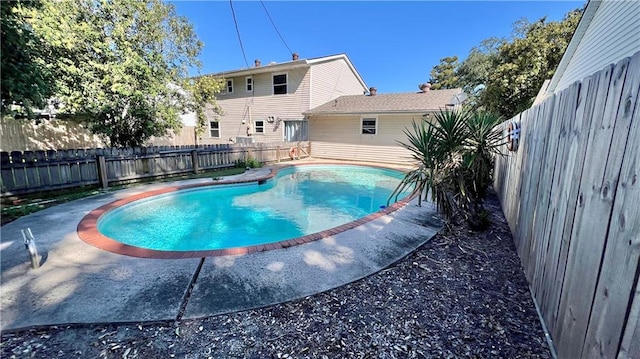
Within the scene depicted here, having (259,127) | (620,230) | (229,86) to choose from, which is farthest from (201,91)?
(620,230)

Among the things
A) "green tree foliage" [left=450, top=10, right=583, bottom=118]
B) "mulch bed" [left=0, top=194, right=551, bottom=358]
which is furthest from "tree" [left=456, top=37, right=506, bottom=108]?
"mulch bed" [left=0, top=194, right=551, bottom=358]

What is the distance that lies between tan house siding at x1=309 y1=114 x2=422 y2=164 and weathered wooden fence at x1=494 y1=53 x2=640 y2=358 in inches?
443

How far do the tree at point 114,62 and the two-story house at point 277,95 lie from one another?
253 inches

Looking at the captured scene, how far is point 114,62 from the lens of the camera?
8039 mm

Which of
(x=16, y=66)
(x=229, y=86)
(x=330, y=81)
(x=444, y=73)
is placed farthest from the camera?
(x=444, y=73)

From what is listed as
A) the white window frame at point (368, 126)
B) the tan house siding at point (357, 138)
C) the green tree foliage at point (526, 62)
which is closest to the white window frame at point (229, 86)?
the tan house siding at point (357, 138)

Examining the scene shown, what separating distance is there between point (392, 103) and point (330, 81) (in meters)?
4.50

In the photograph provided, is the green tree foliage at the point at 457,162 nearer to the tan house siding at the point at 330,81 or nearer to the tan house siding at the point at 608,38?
the tan house siding at the point at 608,38

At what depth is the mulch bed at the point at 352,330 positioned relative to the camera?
2027mm

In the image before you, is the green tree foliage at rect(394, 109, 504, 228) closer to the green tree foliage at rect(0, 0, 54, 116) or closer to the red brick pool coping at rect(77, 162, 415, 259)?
the red brick pool coping at rect(77, 162, 415, 259)

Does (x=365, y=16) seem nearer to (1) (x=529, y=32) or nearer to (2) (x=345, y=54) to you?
(2) (x=345, y=54)

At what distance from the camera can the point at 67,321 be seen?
7.51 ft

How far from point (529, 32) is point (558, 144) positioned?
19119mm

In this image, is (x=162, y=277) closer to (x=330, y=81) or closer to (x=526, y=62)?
(x=330, y=81)
